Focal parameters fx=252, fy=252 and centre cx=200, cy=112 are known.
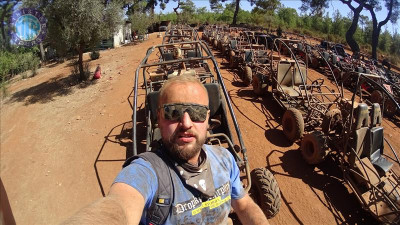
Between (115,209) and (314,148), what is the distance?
3.98 metres

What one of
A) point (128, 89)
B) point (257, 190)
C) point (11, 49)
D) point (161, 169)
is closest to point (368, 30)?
point (128, 89)

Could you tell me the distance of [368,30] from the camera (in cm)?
2898

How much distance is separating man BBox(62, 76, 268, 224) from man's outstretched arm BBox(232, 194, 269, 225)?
2cm

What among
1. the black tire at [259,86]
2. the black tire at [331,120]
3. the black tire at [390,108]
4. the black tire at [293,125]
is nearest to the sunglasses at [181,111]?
the black tire at [331,120]

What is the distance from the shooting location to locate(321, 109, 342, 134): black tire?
4516 millimetres

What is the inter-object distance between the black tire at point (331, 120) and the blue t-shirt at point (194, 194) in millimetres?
3508

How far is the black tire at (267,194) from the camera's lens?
3.04m

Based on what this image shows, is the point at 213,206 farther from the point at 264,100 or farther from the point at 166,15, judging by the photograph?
the point at 166,15

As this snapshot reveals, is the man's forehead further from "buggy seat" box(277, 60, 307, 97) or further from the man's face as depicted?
"buggy seat" box(277, 60, 307, 97)

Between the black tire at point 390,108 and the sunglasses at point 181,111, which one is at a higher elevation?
the sunglasses at point 181,111

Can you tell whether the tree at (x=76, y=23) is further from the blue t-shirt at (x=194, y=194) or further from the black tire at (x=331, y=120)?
the blue t-shirt at (x=194, y=194)

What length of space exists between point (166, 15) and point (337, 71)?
41813mm

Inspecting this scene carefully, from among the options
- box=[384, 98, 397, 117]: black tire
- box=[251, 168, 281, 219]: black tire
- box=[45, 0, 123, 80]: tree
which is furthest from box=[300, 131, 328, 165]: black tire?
box=[45, 0, 123, 80]: tree

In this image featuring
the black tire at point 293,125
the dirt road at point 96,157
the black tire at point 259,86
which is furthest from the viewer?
the black tire at point 259,86
